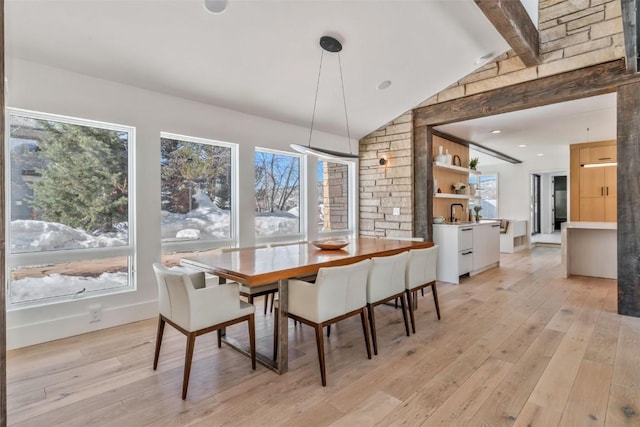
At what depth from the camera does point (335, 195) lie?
550cm

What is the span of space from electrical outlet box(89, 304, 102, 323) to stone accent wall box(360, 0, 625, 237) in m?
3.92

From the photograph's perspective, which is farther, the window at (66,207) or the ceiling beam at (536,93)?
the ceiling beam at (536,93)

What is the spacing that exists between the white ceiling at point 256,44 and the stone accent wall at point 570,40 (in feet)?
1.22

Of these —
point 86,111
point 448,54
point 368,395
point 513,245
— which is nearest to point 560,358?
point 368,395

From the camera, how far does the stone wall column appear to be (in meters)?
3.23

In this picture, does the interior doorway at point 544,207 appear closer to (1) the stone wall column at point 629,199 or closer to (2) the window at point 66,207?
(1) the stone wall column at point 629,199

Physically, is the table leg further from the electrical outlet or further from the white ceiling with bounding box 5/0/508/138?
the white ceiling with bounding box 5/0/508/138

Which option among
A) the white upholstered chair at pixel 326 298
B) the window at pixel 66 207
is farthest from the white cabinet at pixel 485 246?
the window at pixel 66 207

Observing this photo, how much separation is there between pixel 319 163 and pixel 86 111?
313 cm

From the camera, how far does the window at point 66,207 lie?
Result: 107 inches

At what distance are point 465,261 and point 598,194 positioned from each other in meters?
4.20

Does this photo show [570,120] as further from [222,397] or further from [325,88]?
[222,397]

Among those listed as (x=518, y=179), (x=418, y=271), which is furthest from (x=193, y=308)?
(x=518, y=179)

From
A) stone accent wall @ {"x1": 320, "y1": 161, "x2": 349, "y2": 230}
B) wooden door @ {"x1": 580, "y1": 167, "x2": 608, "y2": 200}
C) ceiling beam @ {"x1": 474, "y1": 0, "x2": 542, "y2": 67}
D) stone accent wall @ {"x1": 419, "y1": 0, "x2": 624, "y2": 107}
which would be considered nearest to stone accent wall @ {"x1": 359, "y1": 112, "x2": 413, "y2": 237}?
stone accent wall @ {"x1": 320, "y1": 161, "x2": 349, "y2": 230}
